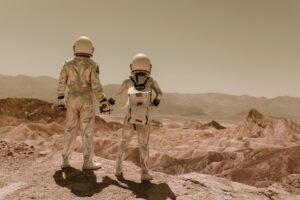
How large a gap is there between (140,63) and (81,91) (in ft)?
4.22

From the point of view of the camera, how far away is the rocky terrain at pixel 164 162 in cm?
698

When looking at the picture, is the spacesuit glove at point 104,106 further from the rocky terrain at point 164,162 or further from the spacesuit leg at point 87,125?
the rocky terrain at point 164,162

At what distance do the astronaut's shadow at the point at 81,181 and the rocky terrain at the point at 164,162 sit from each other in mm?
16

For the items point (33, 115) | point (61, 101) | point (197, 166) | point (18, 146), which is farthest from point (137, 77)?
point (33, 115)

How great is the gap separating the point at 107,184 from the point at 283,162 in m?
24.3

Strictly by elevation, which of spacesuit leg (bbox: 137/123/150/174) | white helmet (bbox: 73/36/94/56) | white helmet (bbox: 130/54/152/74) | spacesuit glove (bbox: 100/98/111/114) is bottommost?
spacesuit leg (bbox: 137/123/150/174)

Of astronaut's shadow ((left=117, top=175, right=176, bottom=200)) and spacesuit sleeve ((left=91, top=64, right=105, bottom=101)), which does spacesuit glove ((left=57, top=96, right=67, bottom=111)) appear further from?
astronaut's shadow ((left=117, top=175, right=176, bottom=200))

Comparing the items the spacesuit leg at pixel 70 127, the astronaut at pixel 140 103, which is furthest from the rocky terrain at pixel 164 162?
the astronaut at pixel 140 103

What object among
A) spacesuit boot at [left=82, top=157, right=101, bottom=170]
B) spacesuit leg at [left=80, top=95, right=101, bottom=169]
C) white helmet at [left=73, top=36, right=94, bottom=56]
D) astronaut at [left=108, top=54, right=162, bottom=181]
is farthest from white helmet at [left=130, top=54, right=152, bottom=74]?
spacesuit boot at [left=82, top=157, right=101, bottom=170]

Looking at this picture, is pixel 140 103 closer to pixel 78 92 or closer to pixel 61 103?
pixel 78 92

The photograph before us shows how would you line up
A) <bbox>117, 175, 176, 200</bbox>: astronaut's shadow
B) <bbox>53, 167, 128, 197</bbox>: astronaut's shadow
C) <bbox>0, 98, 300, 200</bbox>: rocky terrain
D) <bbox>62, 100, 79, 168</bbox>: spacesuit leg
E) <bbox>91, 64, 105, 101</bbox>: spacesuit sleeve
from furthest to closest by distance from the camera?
1. <bbox>62, 100, 79, 168</bbox>: spacesuit leg
2. <bbox>91, 64, 105, 101</bbox>: spacesuit sleeve
3. <bbox>0, 98, 300, 200</bbox>: rocky terrain
4. <bbox>53, 167, 128, 197</bbox>: astronaut's shadow
5. <bbox>117, 175, 176, 200</bbox>: astronaut's shadow

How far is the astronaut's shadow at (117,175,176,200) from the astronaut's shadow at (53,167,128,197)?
0.67 feet

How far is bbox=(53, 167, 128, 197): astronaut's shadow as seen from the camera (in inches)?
267

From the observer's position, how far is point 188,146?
39562mm
